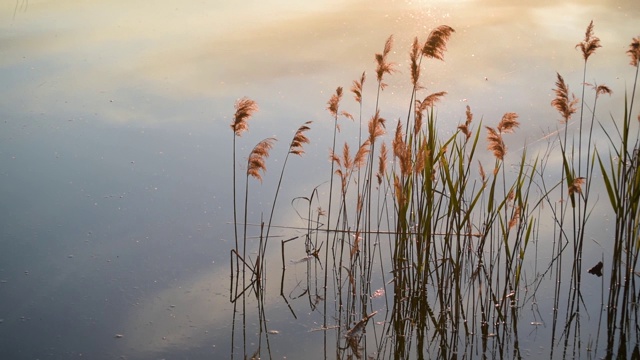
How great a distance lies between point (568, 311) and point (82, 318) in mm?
2411

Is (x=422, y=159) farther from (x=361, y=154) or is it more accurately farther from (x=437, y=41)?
(x=437, y=41)

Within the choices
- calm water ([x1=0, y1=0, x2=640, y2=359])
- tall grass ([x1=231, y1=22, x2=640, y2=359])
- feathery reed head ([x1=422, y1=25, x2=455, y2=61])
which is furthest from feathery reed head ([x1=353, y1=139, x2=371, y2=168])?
calm water ([x1=0, y1=0, x2=640, y2=359])

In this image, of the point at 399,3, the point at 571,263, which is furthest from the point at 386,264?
the point at 399,3

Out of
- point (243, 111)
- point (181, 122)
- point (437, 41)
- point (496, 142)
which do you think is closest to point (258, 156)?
point (243, 111)

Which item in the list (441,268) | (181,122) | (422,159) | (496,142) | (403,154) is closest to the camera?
(422,159)

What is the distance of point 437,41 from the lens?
4.46 metres

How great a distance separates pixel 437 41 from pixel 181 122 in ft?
9.24

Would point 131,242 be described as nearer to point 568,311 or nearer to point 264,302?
point 264,302

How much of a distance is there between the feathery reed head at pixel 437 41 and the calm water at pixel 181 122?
137 cm

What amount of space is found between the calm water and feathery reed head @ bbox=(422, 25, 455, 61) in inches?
53.8

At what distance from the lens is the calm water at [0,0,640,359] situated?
4289 mm

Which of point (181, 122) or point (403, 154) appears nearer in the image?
point (403, 154)

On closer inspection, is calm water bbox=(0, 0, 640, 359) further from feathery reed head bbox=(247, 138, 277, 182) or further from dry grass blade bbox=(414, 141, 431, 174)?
dry grass blade bbox=(414, 141, 431, 174)

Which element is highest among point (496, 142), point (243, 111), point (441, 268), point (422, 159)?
point (243, 111)
